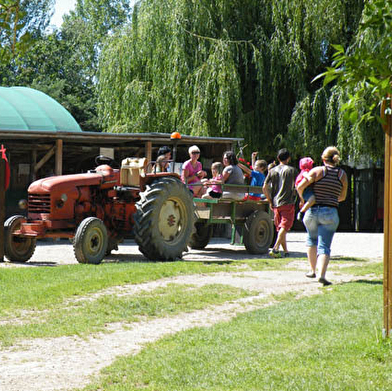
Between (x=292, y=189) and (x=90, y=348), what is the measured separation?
7579 mm

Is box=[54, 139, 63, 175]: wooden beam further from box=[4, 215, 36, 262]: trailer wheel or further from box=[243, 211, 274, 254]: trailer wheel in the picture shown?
box=[4, 215, 36, 262]: trailer wheel

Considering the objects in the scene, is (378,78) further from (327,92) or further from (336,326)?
(327,92)

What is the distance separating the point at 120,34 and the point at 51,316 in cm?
2021

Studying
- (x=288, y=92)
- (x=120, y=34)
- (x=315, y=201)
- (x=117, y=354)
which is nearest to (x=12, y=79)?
(x=120, y=34)

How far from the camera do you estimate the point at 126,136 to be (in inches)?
746

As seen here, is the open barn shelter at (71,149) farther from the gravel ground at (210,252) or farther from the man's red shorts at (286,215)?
the man's red shorts at (286,215)

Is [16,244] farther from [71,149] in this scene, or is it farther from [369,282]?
[71,149]

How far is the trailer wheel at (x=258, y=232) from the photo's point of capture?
47.2ft

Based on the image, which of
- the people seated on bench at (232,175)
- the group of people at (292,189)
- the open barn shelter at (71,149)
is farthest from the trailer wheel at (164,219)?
the open barn shelter at (71,149)

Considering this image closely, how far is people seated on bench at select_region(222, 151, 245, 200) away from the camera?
14109 mm

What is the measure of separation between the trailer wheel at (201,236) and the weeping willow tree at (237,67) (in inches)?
288

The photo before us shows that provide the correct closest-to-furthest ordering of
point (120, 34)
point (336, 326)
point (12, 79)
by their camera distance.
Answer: point (336, 326), point (120, 34), point (12, 79)

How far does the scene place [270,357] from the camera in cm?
559

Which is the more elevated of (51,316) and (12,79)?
(12,79)
